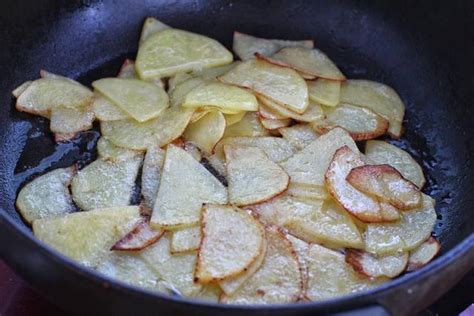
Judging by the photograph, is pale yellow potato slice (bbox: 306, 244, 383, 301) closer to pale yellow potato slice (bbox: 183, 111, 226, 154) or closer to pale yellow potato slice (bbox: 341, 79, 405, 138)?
pale yellow potato slice (bbox: 183, 111, 226, 154)

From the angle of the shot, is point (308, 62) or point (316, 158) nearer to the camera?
point (316, 158)

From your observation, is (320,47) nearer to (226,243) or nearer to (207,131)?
(207,131)

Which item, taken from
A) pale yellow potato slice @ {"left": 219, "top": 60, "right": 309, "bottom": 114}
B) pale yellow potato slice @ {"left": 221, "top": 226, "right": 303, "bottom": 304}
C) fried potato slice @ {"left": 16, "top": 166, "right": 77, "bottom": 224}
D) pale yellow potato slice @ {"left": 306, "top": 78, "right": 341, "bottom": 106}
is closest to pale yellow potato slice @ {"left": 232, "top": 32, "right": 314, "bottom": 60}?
pale yellow potato slice @ {"left": 219, "top": 60, "right": 309, "bottom": 114}

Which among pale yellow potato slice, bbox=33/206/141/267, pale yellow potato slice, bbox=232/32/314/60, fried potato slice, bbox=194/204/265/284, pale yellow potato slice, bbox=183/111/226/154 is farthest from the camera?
pale yellow potato slice, bbox=232/32/314/60

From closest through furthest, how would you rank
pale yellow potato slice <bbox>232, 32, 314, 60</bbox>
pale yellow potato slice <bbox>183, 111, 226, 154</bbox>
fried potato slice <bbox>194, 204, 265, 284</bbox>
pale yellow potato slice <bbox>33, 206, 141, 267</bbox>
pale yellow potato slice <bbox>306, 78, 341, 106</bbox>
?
fried potato slice <bbox>194, 204, 265, 284</bbox> < pale yellow potato slice <bbox>33, 206, 141, 267</bbox> < pale yellow potato slice <bbox>183, 111, 226, 154</bbox> < pale yellow potato slice <bbox>306, 78, 341, 106</bbox> < pale yellow potato slice <bbox>232, 32, 314, 60</bbox>

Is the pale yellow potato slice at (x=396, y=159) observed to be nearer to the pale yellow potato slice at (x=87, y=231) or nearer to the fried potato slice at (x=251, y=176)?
the fried potato slice at (x=251, y=176)

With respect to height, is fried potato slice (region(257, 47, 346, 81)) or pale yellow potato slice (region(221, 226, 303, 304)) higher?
fried potato slice (region(257, 47, 346, 81))

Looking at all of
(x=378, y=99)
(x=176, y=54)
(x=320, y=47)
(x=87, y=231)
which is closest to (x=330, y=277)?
(x=87, y=231)
